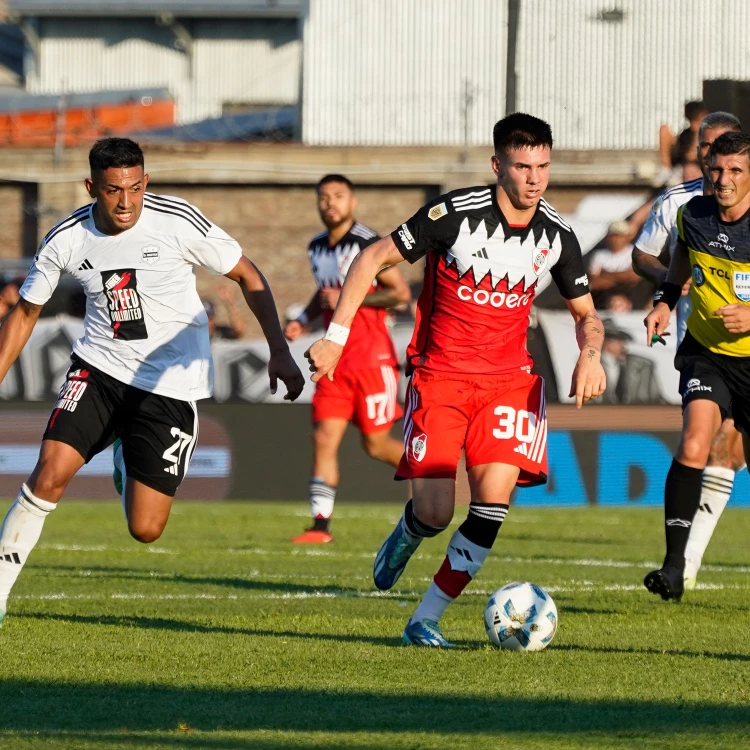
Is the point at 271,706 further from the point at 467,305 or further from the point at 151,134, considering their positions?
the point at 151,134

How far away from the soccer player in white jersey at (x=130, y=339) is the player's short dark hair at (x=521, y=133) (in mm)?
1352

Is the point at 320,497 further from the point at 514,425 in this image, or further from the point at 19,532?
the point at 514,425

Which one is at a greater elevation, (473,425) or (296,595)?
(473,425)

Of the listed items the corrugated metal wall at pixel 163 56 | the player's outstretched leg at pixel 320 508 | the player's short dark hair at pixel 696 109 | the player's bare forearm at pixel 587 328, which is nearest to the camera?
the player's bare forearm at pixel 587 328

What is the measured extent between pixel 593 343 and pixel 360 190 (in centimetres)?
1825

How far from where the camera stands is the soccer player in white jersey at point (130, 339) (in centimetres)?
644

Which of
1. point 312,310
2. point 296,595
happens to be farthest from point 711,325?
point 312,310

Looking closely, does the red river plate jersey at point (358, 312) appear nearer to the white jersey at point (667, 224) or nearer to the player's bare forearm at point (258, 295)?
the white jersey at point (667, 224)

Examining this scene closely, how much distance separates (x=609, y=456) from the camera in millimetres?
15102

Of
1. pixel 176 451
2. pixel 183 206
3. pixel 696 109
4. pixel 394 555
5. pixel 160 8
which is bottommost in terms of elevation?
pixel 394 555

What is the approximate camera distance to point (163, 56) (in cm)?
3822

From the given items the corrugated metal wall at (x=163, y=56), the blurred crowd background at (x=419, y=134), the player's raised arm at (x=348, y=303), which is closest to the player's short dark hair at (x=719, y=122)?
the player's raised arm at (x=348, y=303)

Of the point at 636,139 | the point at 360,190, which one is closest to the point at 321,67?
the point at 360,190

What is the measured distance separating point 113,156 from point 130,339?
35.9 inches
